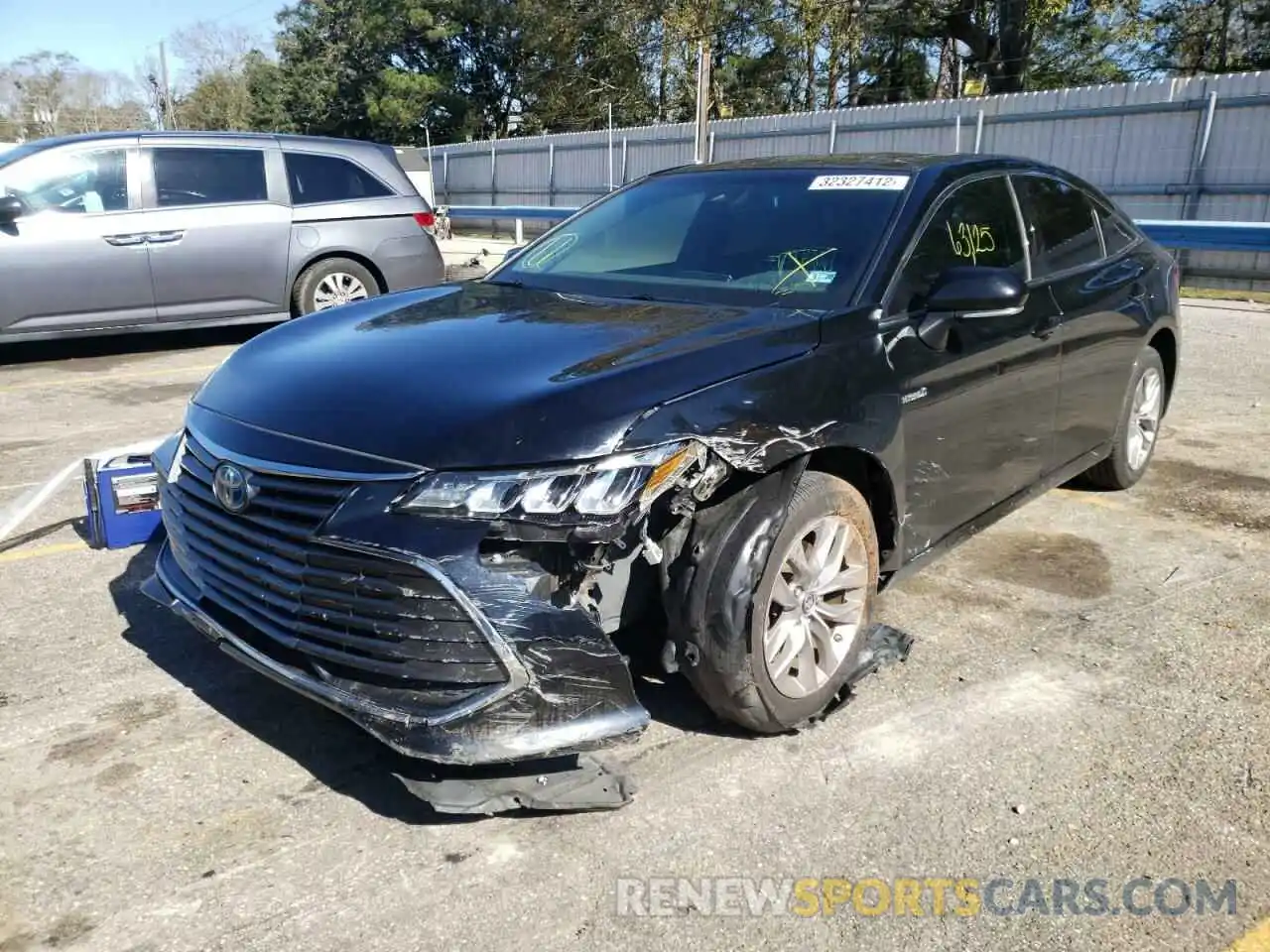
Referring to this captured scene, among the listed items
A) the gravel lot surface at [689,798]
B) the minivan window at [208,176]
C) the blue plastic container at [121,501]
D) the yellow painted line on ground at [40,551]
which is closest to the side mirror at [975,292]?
the gravel lot surface at [689,798]

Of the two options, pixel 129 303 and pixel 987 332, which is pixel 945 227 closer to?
pixel 987 332

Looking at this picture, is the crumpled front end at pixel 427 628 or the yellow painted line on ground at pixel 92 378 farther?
the yellow painted line on ground at pixel 92 378

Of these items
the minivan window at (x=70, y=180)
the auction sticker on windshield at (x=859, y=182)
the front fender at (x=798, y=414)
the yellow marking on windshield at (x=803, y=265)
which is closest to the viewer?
the front fender at (x=798, y=414)

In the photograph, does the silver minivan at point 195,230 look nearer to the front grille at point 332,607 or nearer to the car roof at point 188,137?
the car roof at point 188,137

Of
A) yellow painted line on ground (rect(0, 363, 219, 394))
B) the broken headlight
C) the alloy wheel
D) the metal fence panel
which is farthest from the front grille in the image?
the metal fence panel

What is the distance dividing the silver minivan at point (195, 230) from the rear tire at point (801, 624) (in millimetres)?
6482

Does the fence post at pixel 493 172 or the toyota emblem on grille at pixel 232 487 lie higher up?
the fence post at pixel 493 172

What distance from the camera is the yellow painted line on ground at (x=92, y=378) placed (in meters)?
8.01

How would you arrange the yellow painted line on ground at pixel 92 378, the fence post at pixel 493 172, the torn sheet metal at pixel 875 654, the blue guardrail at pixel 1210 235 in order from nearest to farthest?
the torn sheet metal at pixel 875 654
the yellow painted line on ground at pixel 92 378
the blue guardrail at pixel 1210 235
the fence post at pixel 493 172

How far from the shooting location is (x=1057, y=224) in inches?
182

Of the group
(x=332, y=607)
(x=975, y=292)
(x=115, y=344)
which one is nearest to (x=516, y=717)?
(x=332, y=607)

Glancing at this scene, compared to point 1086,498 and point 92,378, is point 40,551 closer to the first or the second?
point 92,378

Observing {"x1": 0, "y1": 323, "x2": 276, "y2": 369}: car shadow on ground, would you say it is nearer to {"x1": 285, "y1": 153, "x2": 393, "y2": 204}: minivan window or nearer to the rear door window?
{"x1": 285, "y1": 153, "x2": 393, "y2": 204}: minivan window

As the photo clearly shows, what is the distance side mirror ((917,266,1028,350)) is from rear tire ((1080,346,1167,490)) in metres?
1.96
